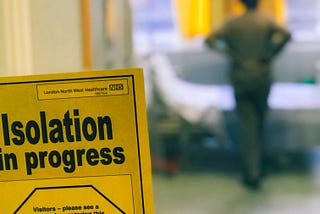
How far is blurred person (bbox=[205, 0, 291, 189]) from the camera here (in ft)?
9.93

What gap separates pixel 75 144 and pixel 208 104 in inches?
123

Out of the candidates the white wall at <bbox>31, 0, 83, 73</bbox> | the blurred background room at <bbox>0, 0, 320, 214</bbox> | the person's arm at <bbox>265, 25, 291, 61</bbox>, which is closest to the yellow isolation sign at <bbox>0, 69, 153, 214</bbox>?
the white wall at <bbox>31, 0, 83, 73</bbox>

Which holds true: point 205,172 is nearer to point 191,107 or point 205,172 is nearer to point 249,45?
point 191,107

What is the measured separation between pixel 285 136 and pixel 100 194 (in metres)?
A: 3.28

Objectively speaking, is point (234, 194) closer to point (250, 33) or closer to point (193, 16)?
point (250, 33)

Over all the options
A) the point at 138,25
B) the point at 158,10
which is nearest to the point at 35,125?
the point at 138,25

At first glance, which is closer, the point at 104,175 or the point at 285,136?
the point at 104,175

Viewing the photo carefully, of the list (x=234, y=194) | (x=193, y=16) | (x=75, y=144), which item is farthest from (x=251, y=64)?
(x=75, y=144)

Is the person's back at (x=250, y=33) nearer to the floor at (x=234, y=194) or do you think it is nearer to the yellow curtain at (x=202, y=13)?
the floor at (x=234, y=194)

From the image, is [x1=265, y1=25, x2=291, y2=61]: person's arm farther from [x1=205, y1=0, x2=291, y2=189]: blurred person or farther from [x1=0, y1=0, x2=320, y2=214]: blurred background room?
[x1=0, y1=0, x2=320, y2=214]: blurred background room

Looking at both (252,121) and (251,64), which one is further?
(252,121)

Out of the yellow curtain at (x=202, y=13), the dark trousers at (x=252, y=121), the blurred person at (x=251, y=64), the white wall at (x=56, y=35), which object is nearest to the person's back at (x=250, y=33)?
the blurred person at (x=251, y=64)

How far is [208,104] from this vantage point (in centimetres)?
359

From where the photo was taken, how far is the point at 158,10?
4.18 m
